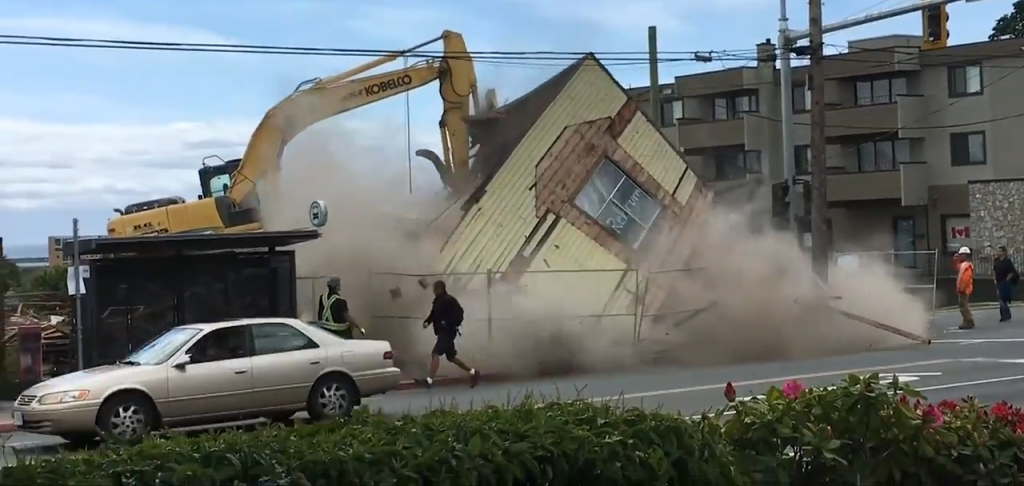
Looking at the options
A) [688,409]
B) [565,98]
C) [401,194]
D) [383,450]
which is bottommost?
[688,409]

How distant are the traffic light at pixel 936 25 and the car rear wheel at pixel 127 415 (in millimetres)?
15499

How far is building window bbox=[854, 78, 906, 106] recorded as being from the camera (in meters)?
50.6

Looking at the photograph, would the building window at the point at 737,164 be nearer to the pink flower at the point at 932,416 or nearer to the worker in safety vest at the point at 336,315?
the worker in safety vest at the point at 336,315

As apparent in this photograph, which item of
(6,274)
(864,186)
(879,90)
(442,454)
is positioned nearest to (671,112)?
(879,90)

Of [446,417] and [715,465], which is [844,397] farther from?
[446,417]

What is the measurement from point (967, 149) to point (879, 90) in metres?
4.40

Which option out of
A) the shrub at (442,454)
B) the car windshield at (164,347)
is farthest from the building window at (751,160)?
the shrub at (442,454)

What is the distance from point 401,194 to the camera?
24.0 meters

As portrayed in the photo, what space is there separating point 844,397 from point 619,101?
1971 centimetres

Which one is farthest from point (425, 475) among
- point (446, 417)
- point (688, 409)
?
point (688, 409)

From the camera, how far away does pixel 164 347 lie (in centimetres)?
1423

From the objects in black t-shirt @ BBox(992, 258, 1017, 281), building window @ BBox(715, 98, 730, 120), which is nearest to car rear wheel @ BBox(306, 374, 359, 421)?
black t-shirt @ BBox(992, 258, 1017, 281)

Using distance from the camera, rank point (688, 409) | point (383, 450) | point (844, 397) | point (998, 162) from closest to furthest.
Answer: point (383, 450) → point (844, 397) → point (688, 409) → point (998, 162)

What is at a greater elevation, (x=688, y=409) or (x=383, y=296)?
(x=383, y=296)
